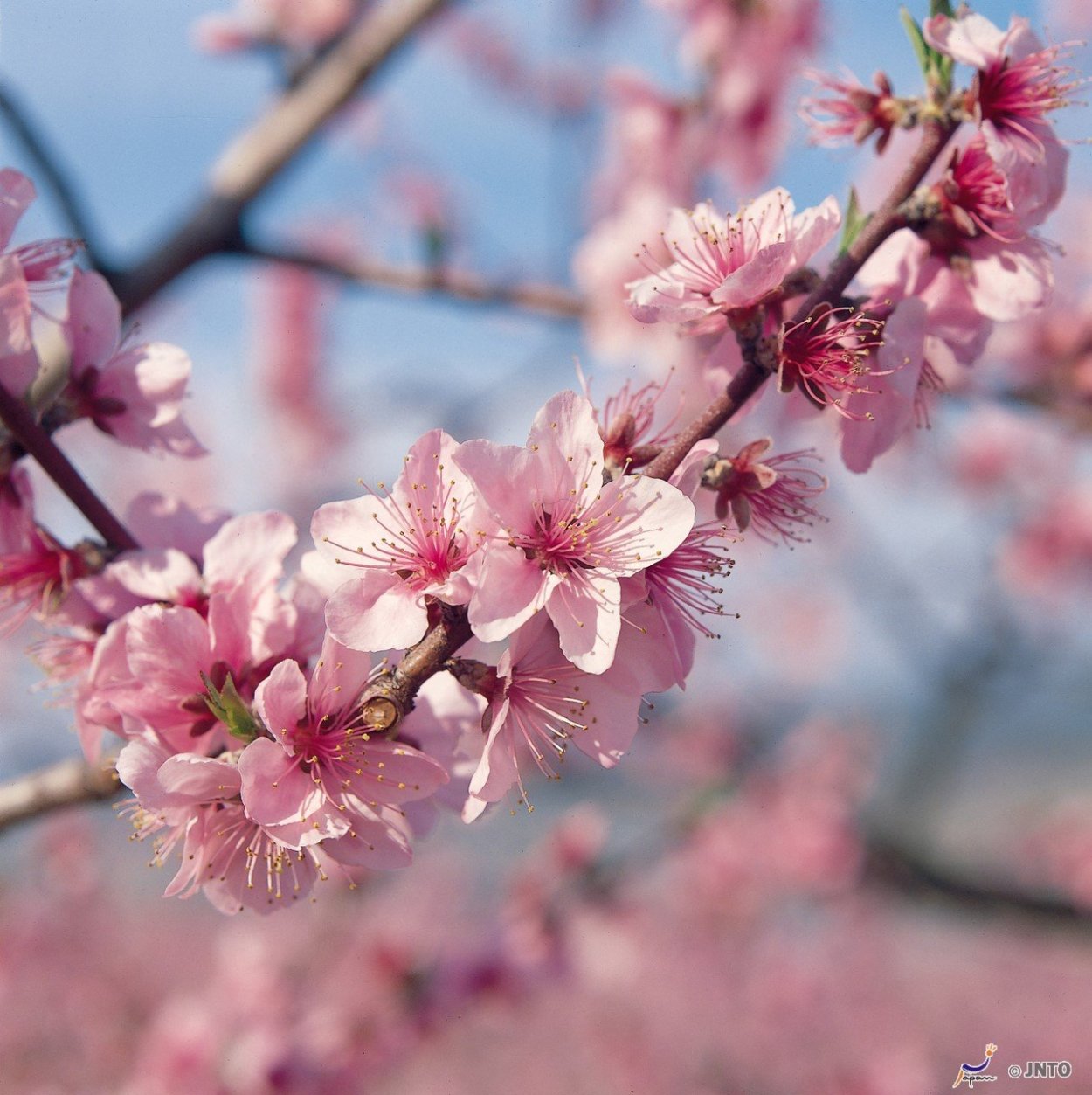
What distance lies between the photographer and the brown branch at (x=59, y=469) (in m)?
1.02

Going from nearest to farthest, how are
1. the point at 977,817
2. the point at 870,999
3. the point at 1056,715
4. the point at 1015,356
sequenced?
1. the point at 1015,356
2. the point at 870,999
3. the point at 977,817
4. the point at 1056,715

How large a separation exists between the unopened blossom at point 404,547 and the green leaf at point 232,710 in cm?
15

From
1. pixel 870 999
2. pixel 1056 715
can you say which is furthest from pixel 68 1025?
pixel 1056 715

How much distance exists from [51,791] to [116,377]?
528 mm

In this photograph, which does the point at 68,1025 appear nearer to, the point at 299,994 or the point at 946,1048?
the point at 299,994

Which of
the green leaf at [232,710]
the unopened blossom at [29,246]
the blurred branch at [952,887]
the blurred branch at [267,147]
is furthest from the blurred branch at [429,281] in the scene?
the blurred branch at [952,887]

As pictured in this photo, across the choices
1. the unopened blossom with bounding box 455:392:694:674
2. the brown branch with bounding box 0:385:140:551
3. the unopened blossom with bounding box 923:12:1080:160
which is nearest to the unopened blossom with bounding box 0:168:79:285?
the brown branch with bounding box 0:385:140:551

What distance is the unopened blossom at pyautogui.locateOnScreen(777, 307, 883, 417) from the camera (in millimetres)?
952

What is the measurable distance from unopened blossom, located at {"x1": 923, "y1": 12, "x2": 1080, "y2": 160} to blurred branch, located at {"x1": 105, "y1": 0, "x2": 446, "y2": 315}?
1.58 metres

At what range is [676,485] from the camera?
2.93 ft

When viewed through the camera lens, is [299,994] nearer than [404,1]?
No

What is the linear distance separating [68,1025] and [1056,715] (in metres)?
24.6

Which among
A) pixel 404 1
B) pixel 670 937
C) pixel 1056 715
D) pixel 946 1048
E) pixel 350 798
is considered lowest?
pixel 1056 715

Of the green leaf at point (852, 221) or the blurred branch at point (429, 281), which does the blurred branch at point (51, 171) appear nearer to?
the blurred branch at point (429, 281)
